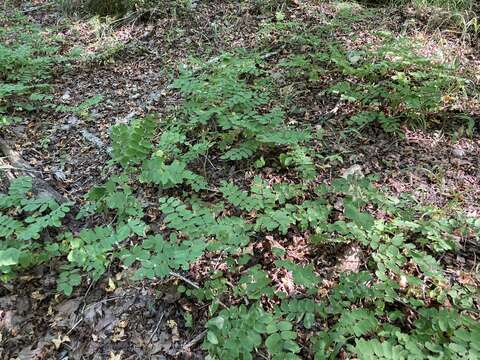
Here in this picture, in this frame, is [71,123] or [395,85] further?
[71,123]

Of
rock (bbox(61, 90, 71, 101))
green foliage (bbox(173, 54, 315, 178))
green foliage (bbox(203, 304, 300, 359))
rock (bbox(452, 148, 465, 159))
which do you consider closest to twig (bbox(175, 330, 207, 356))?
green foliage (bbox(203, 304, 300, 359))

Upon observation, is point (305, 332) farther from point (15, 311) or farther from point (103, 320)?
point (15, 311)

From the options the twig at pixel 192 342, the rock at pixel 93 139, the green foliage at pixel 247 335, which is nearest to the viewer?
the green foliage at pixel 247 335

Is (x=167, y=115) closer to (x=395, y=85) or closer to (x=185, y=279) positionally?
(x=185, y=279)

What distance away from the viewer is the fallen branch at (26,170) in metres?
3.28

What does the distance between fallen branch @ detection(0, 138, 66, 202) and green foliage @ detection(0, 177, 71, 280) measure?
0.84 ft

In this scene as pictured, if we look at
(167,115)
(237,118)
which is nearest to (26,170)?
(167,115)

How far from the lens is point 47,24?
22.1 feet

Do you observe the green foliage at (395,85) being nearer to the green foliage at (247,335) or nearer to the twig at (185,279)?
the twig at (185,279)

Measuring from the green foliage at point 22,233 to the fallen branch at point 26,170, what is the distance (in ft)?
0.84

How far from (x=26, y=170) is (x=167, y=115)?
1492 millimetres

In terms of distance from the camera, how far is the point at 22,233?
2570 millimetres

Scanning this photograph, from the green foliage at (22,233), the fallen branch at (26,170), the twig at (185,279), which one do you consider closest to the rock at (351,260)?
the twig at (185,279)

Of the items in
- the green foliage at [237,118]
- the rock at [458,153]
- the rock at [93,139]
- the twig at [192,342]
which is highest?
the green foliage at [237,118]
